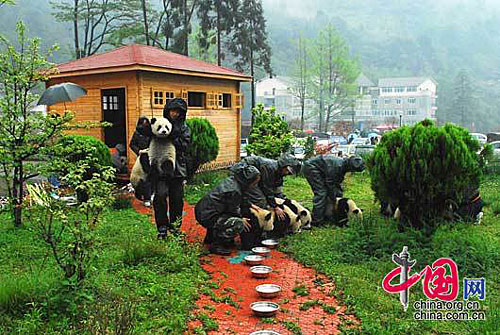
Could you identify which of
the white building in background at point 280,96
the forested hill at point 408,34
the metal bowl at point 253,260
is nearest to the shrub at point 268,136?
the metal bowl at point 253,260

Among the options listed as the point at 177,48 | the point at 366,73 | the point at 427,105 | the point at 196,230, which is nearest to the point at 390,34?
the point at 366,73

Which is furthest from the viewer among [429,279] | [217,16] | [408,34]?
[408,34]

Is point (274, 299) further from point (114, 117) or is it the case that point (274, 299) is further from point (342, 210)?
point (114, 117)

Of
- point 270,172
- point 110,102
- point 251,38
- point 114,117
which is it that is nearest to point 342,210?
point 270,172

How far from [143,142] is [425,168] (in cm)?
413

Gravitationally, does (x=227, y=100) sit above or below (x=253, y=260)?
above

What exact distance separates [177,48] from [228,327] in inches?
860

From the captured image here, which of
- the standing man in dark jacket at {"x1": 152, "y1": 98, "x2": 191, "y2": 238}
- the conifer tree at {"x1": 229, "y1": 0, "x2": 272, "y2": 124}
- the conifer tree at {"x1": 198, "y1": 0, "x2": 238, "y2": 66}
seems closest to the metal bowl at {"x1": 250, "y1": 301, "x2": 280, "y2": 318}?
the standing man in dark jacket at {"x1": 152, "y1": 98, "x2": 191, "y2": 238}

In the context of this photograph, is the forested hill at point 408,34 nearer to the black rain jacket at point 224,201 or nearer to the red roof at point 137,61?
the red roof at point 137,61

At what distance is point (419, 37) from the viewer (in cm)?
8912

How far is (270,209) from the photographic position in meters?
6.65

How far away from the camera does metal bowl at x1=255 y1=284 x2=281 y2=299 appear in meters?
4.57

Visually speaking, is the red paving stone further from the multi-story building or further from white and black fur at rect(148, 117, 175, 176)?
the multi-story building

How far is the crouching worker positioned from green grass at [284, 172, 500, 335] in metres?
0.86
